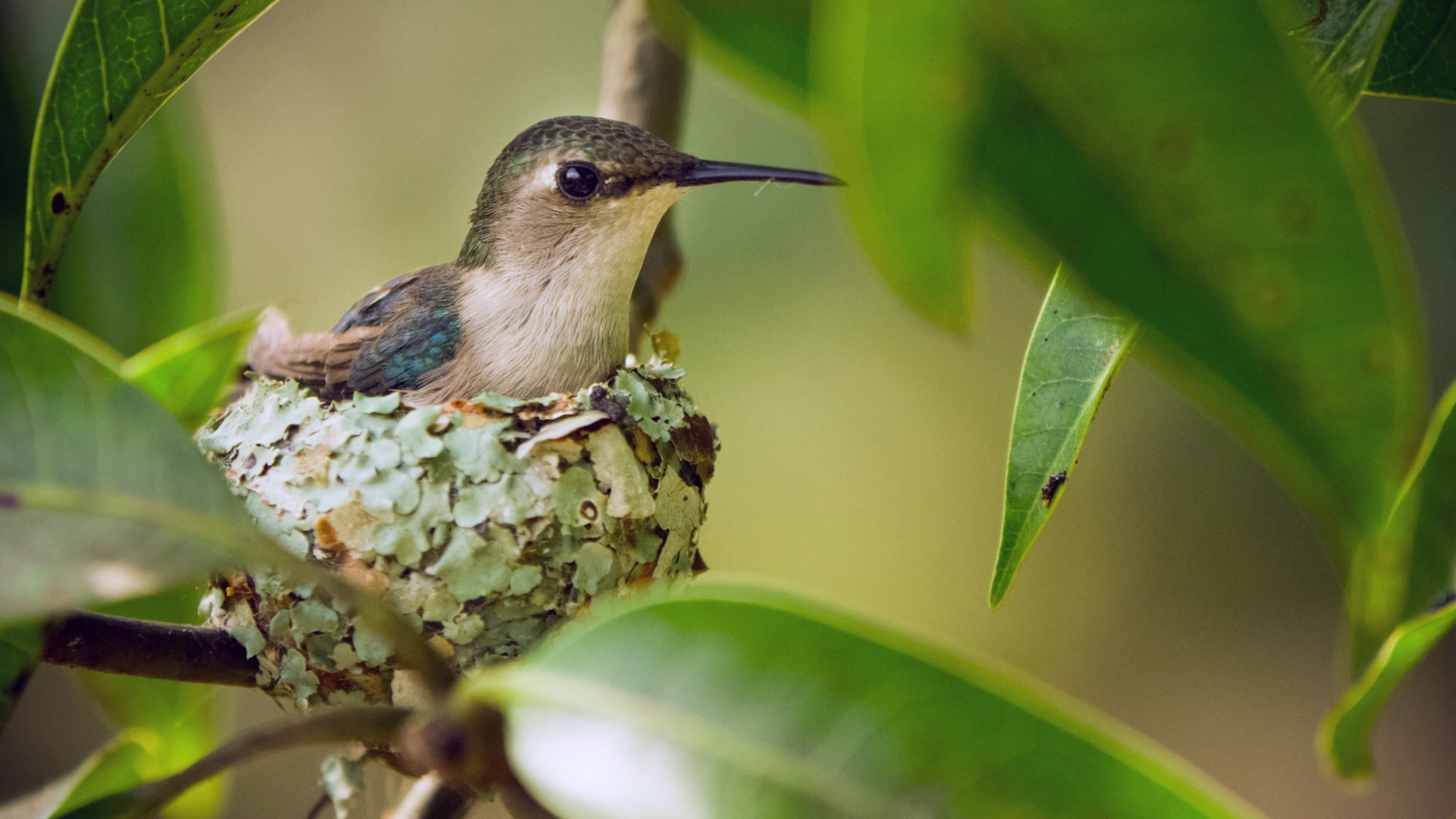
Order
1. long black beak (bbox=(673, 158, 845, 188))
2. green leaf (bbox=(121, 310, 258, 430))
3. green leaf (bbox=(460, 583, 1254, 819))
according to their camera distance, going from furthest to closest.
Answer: green leaf (bbox=(121, 310, 258, 430)) < long black beak (bbox=(673, 158, 845, 188)) < green leaf (bbox=(460, 583, 1254, 819))

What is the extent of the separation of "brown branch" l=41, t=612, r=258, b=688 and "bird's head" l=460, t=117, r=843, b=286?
501mm

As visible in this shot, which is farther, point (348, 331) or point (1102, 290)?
point (348, 331)

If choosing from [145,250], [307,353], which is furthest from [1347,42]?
[145,250]

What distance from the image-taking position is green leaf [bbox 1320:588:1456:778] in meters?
0.58

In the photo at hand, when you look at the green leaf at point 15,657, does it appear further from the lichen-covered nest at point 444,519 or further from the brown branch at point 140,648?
the lichen-covered nest at point 444,519

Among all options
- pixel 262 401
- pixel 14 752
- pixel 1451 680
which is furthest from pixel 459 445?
pixel 1451 680

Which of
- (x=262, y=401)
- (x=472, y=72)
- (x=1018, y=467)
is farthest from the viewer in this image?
(x=472, y=72)

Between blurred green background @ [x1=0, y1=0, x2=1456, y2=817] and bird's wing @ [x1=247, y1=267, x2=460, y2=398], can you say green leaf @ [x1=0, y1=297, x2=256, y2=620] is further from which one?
blurred green background @ [x1=0, y1=0, x2=1456, y2=817]

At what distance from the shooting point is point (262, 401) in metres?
1.03

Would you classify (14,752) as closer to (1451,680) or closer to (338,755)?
Answer: (338,755)

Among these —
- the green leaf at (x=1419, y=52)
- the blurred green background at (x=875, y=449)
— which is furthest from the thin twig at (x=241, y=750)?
the blurred green background at (x=875, y=449)

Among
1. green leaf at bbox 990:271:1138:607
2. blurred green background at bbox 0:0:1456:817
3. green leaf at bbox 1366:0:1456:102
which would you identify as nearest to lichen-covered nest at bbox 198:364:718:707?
green leaf at bbox 990:271:1138:607

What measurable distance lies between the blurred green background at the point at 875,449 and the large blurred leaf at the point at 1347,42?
1.73m

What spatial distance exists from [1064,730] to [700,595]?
0.55ft
